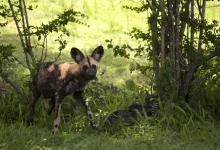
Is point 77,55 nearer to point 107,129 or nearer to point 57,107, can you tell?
point 57,107

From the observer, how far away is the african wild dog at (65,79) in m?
5.88

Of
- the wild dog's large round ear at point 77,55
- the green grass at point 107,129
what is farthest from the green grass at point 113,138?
the wild dog's large round ear at point 77,55

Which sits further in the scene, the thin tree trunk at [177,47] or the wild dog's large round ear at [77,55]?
the thin tree trunk at [177,47]

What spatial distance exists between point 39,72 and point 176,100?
179 cm

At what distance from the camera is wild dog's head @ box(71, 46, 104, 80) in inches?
228

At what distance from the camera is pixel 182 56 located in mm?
6727

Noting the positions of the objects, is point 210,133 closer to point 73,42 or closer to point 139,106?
point 139,106

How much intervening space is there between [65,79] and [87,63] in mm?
356

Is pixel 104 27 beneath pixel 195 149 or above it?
above

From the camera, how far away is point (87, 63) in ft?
19.1

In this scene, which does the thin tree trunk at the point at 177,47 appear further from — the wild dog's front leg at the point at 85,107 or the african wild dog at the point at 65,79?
the wild dog's front leg at the point at 85,107

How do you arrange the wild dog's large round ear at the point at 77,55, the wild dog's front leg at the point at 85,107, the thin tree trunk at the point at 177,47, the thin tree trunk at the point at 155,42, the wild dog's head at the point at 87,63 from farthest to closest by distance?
the thin tree trunk at the point at 155,42 < the thin tree trunk at the point at 177,47 < the wild dog's front leg at the point at 85,107 < the wild dog's large round ear at the point at 77,55 < the wild dog's head at the point at 87,63

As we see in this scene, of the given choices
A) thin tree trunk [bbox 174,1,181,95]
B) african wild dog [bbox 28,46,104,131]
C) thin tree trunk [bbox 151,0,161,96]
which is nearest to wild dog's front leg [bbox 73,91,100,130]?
african wild dog [bbox 28,46,104,131]

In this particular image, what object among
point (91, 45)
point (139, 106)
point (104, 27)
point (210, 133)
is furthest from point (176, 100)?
point (104, 27)
